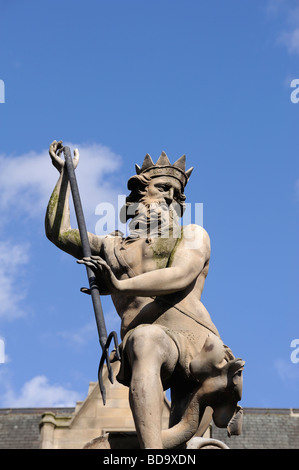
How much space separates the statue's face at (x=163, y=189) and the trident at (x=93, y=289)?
2.64 feet

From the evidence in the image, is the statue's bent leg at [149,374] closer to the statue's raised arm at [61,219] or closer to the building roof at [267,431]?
the statue's raised arm at [61,219]

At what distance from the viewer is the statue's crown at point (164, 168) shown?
13469 millimetres

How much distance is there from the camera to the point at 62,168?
13695 mm

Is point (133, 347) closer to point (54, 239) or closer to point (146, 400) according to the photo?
point (146, 400)

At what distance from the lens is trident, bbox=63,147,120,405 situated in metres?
12.0

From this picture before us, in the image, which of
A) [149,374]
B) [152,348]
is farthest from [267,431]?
[149,374]

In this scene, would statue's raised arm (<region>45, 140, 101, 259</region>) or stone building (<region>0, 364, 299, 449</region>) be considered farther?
stone building (<region>0, 364, 299, 449</region>)

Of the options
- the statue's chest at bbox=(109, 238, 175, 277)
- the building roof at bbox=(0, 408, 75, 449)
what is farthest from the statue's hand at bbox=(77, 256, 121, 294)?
the building roof at bbox=(0, 408, 75, 449)

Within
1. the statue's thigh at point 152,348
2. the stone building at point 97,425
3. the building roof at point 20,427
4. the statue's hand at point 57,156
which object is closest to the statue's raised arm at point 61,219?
the statue's hand at point 57,156

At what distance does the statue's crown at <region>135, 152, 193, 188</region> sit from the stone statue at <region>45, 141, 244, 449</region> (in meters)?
0.01

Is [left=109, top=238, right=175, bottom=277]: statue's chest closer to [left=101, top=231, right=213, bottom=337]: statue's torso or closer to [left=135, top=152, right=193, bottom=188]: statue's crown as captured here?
[left=101, top=231, right=213, bottom=337]: statue's torso
